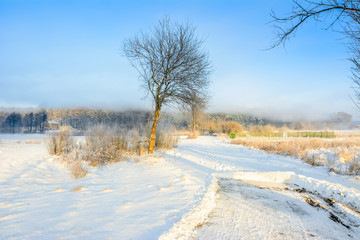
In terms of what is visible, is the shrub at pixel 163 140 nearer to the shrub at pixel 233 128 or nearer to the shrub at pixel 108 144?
the shrub at pixel 108 144

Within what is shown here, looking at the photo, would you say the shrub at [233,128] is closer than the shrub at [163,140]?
No

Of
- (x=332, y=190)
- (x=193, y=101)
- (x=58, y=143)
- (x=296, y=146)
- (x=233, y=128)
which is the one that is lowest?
(x=332, y=190)

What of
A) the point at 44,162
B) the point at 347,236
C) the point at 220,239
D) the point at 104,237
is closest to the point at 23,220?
the point at 104,237

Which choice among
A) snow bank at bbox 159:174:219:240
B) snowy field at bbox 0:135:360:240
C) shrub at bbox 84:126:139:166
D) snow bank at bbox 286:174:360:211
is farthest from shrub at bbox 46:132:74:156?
snow bank at bbox 286:174:360:211

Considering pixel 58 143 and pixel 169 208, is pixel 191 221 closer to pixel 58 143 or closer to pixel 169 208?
pixel 169 208

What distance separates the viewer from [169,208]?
3016 mm

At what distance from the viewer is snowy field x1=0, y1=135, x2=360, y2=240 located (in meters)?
2.31

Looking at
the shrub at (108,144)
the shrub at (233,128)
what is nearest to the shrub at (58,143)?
the shrub at (108,144)

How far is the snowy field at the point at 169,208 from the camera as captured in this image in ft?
7.57

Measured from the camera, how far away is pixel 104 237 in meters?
2.08

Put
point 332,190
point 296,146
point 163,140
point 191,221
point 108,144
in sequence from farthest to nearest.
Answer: point 296,146 → point 163,140 → point 108,144 → point 332,190 → point 191,221

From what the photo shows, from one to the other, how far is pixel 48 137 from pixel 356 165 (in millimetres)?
12557

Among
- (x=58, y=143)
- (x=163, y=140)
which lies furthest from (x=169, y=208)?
(x=58, y=143)

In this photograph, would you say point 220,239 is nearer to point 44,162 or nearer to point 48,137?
point 44,162
